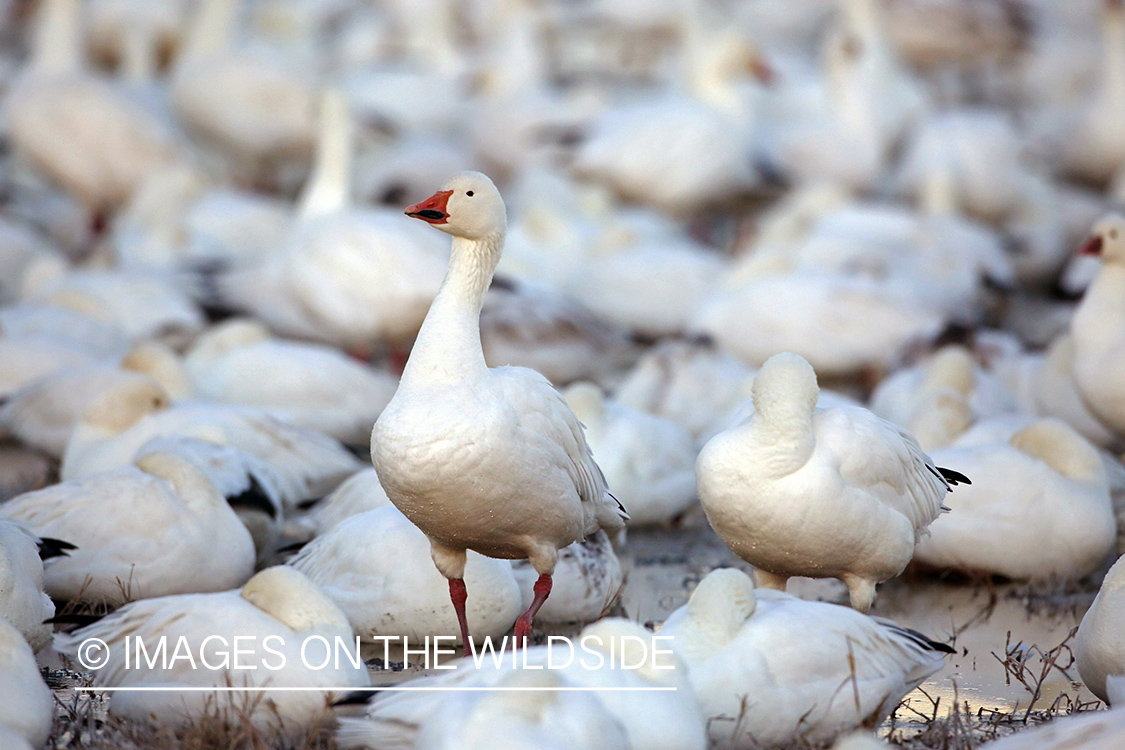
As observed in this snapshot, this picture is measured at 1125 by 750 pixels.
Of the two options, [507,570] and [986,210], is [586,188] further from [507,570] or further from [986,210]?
[507,570]

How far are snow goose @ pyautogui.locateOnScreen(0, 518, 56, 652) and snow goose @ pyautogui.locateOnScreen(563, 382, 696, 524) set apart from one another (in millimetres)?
2723

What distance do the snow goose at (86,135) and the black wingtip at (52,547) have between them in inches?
313

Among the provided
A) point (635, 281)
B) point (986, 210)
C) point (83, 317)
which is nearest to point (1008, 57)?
point (986, 210)

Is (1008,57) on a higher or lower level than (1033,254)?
higher

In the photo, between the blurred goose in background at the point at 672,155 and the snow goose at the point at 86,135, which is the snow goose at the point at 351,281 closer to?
the blurred goose in background at the point at 672,155

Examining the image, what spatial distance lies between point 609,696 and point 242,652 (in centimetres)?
109

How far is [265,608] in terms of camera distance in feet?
13.5

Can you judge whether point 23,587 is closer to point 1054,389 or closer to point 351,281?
point 351,281

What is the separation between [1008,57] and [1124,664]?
1493cm

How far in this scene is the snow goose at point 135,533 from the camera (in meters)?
4.96

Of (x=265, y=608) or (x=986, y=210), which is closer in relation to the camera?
(x=265, y=608)

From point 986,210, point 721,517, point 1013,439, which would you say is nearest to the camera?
point 721,517

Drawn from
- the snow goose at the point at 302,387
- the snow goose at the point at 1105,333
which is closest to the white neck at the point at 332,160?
the snow goose at the point at 302,387

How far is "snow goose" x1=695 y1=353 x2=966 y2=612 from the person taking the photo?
4441 millimetres
